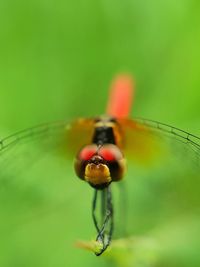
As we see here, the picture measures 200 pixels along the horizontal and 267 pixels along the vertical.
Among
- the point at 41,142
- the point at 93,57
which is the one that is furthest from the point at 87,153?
the point at 93,57

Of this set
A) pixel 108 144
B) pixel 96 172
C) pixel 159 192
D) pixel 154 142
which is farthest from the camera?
pixel 159 192

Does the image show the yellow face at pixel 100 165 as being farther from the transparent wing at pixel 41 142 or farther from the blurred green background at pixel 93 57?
the blurred green background at pixel 93 57

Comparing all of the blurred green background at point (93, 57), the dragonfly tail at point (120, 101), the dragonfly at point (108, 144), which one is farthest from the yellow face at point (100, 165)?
the blurred green background at point (93, 57)

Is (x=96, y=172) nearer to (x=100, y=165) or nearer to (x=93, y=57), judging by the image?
(x=100, y=165)

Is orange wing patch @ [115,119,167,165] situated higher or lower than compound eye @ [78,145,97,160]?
lower

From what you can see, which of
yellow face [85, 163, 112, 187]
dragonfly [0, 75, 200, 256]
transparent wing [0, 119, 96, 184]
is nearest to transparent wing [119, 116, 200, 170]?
dragonfly [0, 75, 200, 256]

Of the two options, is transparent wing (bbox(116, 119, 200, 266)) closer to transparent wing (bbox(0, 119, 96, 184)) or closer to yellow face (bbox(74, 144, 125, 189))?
transparent wing (bbox(0, 119, 96, 184))

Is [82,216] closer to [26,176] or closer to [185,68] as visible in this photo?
[26,176]
